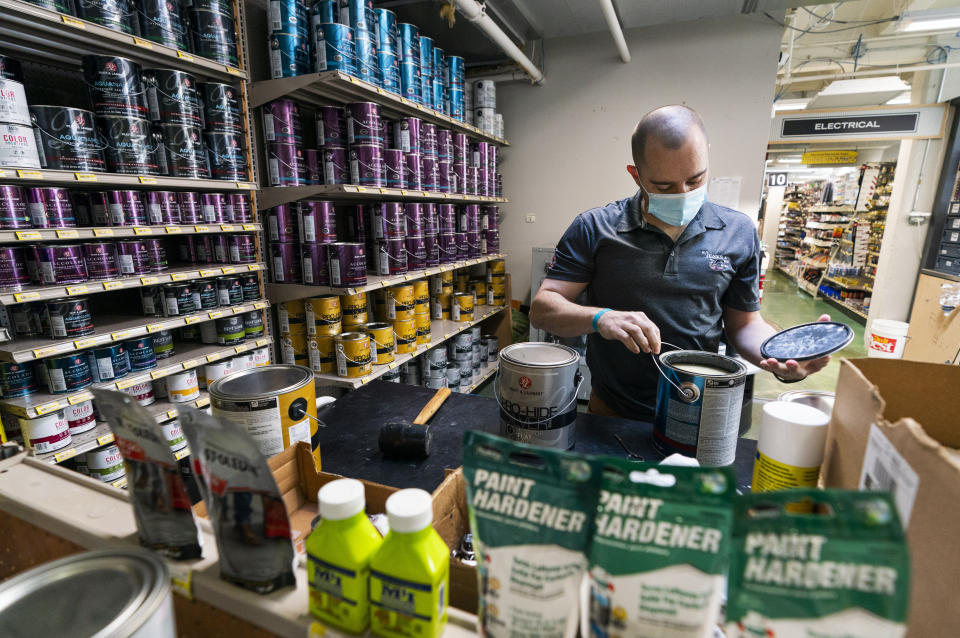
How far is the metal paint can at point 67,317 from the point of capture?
1.73 meters

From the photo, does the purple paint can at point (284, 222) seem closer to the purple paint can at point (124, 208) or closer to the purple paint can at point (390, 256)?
the purple paint can at point (390, 256)

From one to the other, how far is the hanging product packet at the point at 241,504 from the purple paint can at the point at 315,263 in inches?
81.1

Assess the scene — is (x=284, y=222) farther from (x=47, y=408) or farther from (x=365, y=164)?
(x=47, y=408)

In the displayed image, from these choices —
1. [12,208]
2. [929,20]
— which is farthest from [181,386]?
[929,20]

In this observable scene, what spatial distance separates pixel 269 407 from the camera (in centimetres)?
90

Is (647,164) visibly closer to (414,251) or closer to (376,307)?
(414,251)

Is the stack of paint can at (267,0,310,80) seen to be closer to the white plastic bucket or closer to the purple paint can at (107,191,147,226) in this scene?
the purple paint can at (107,191,147,226)

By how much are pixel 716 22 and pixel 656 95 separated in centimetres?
71

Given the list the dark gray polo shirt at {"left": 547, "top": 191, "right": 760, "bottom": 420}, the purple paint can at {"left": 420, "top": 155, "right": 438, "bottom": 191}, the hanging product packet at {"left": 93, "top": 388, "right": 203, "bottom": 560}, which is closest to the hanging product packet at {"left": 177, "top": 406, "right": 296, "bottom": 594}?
the hanging product packet at {"left": 93, "top": 388, "right": 203, "bottom": 560}

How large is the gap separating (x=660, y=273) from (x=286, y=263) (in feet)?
6.35

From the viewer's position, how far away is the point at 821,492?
36 centimetres

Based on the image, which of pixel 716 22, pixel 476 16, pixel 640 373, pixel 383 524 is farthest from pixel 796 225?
pixel 383 524

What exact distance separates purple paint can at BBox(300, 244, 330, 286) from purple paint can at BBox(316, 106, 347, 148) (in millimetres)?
575

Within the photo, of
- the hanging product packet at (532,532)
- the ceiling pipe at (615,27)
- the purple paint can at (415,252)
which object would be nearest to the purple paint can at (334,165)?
the purple paint can at (415,252)
